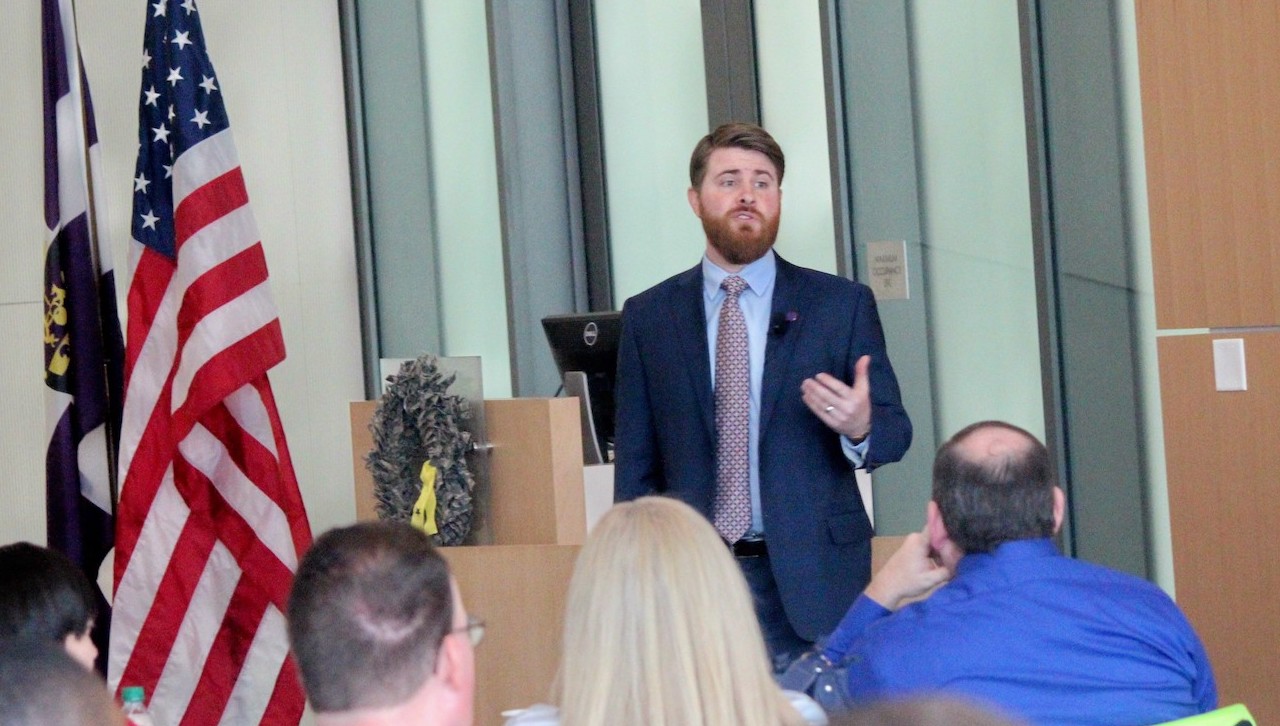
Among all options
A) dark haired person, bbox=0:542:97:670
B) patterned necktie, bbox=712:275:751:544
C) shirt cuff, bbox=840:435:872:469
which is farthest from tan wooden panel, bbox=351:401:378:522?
dark haired person, bbox=0:542:97:670

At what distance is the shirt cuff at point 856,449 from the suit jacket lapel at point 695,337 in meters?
0.28

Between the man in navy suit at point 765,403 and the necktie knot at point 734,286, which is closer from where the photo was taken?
the man in navy suit at point 765,403

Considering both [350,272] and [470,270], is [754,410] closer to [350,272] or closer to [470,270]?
[470,270]

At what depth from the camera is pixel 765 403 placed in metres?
3.03

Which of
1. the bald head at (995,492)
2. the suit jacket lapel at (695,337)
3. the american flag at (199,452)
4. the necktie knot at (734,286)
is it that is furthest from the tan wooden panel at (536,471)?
the bald head at (995,492)

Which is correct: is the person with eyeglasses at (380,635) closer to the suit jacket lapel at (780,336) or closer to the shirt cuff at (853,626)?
the shirt cuff at (853,626)

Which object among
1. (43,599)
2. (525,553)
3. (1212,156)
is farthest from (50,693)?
(1212,156)

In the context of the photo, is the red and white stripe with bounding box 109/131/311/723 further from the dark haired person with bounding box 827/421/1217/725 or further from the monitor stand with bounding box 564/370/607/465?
the dark haired person with bounding box 827/421/1217/725

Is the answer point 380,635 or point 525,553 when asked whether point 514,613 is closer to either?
point 525,553

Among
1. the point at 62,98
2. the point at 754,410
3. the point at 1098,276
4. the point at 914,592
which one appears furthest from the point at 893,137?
the point at 914,592

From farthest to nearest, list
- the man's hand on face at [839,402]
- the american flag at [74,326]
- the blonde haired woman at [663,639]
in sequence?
the american flag at [74,326], the man's hand on face at [839,402], the blonde haired woman at [663,639]

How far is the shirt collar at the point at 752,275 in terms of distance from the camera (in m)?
3.15

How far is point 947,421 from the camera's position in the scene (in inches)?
206

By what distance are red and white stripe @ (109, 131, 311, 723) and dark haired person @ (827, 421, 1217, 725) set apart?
2.82 metres
